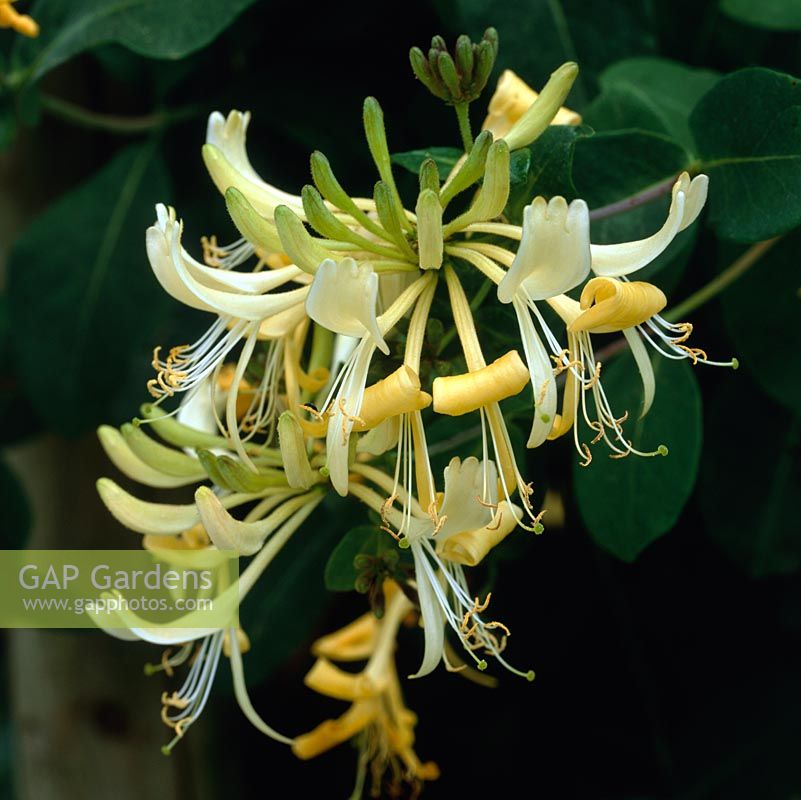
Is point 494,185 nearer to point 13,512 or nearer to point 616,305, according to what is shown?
point 616,305

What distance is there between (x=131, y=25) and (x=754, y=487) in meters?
0.66

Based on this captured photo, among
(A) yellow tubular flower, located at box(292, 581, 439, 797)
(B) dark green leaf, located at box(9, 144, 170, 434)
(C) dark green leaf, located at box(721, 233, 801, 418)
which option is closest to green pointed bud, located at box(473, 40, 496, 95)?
(C) dark green leaf, located at box(721, 233, 801, 418)

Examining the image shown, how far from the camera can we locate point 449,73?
0.58 m

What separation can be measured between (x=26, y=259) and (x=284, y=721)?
64 centimetres

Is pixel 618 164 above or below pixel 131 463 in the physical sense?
above

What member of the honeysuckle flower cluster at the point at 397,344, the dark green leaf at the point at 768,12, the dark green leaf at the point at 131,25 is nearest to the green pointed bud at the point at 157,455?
the honeysuckle flower cluster at the point at 397,344

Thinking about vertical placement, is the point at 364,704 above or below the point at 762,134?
below

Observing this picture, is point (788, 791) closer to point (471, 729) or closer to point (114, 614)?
point (471, 729)

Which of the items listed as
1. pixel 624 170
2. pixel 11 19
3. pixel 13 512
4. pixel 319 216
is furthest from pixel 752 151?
pixel 13 512

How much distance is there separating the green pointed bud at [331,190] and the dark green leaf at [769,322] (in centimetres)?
36

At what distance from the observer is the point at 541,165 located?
0.63 metres

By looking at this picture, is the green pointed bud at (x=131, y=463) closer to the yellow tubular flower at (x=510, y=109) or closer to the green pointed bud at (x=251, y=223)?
the green pointed bud at (x=251, y=223)

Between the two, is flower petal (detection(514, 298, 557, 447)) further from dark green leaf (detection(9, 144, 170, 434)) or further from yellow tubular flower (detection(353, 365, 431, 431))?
→ dark green leaf (detection(9, 144, 170, 434))

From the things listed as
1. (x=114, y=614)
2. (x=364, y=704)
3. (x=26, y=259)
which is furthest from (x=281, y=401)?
(x=26, y=259)
